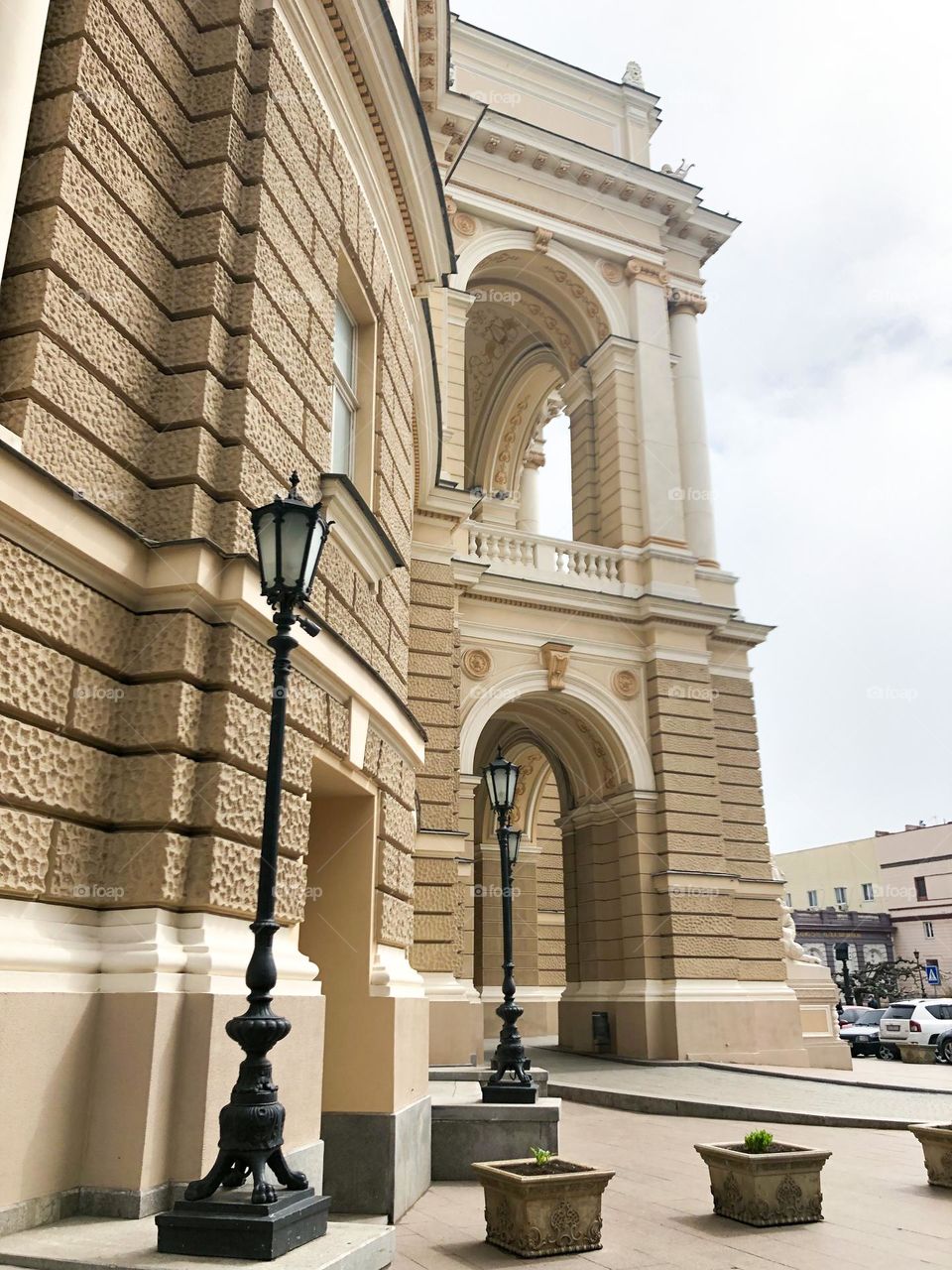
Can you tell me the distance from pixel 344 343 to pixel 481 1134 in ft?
21.9

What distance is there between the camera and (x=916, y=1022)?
78.4ft

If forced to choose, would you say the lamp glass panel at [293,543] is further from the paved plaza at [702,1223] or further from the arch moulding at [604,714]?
the arch moulding at [604,714]

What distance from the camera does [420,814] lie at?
587 inches

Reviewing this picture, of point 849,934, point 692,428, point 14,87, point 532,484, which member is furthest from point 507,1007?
point 849,934

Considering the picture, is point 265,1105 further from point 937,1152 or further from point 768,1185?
point 937,1152

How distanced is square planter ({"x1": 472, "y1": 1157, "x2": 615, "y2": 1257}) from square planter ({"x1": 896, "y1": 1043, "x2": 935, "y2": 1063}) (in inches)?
776

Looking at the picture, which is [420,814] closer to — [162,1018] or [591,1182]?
[591,1182]

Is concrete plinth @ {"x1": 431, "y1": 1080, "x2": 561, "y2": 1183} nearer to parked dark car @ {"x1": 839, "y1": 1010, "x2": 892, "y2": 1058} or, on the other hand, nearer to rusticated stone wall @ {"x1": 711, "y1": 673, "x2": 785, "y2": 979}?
rusticated stone wall @ {"x1": 711, "y1": 673, "x2": 785, "y2": 979}

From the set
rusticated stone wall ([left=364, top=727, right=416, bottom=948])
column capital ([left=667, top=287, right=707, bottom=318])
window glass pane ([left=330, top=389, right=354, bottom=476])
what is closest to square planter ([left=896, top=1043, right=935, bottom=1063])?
column capital ([left=667, top=287, right=707, bottom=318])

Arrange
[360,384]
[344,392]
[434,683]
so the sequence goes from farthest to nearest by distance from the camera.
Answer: [434,683] < [360,384] < [344,392]

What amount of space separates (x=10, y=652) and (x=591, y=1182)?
4.69 m

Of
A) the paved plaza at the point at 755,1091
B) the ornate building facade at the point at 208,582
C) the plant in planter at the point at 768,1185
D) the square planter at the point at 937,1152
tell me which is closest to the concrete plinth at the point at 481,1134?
the ornate building facade at the point at 208,582

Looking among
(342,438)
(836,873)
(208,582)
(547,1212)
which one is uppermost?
(836,873)

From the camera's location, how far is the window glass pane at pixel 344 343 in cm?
811
